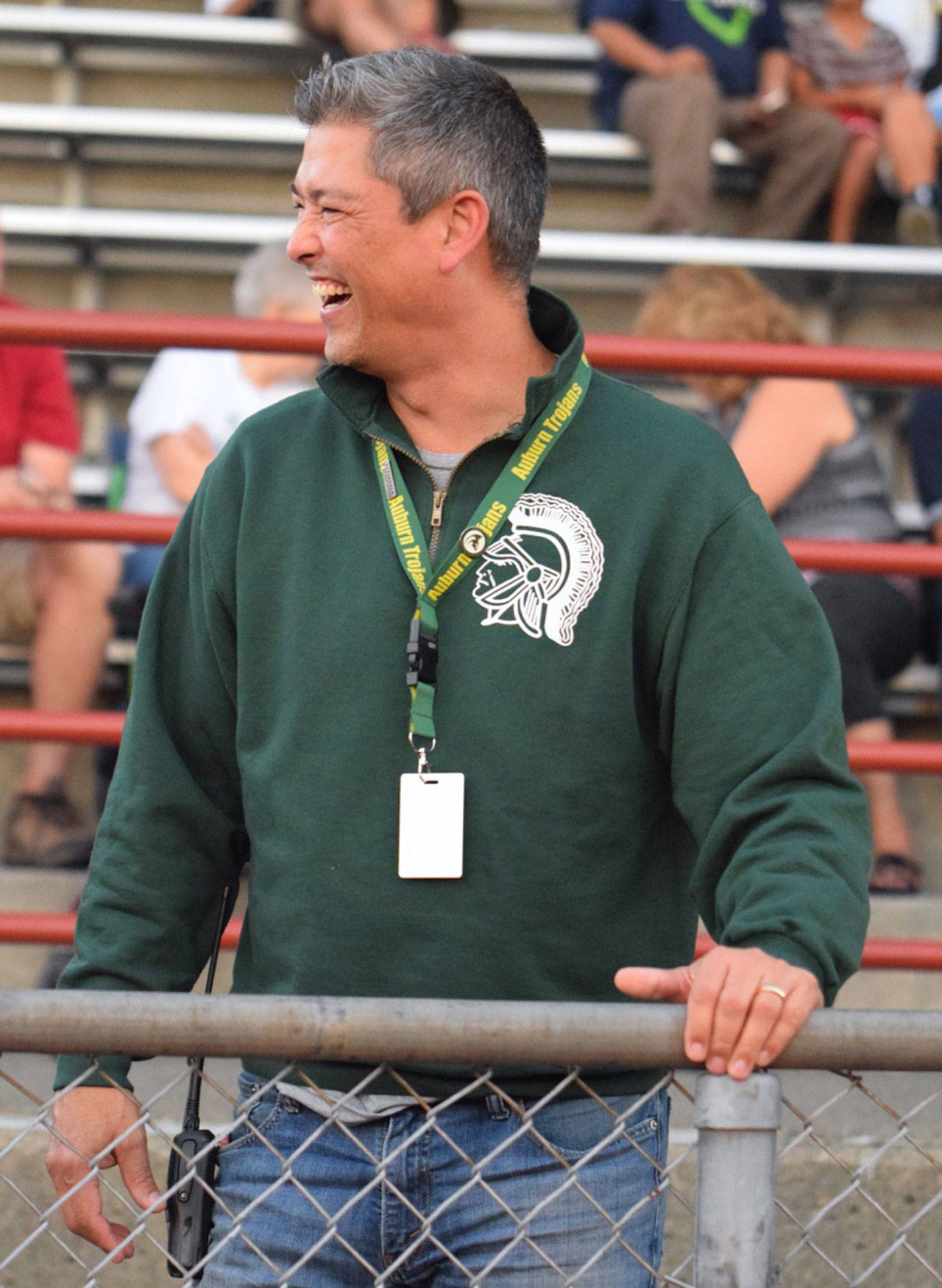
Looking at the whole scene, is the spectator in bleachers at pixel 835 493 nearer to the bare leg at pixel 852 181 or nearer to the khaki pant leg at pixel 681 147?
the khaki pant leg at pixel 681 147

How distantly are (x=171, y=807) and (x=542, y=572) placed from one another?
450 mm

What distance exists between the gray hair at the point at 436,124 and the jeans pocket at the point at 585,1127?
2.81 ft

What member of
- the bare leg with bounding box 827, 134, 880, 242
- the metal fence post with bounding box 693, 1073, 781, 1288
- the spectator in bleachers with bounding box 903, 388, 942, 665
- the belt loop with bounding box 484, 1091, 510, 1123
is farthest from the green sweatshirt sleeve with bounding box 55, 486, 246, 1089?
the bare leg with bounding box 827, 134, 880, 242

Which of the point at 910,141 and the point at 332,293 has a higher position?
the point at 332,293

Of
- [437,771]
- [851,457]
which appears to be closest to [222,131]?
[851,457]

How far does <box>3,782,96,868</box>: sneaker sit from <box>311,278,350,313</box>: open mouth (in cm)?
178

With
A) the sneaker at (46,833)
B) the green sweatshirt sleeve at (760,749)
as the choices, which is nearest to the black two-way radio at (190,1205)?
the green sweatshirt sleeve at (760,749)

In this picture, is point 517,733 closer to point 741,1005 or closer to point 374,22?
point 741,1005

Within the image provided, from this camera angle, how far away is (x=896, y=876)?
3.15 m

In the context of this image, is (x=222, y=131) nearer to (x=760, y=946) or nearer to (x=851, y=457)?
(x=851, y=457)

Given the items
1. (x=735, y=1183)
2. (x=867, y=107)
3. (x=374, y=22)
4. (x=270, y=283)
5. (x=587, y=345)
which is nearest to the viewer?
(x=735, y=1183)

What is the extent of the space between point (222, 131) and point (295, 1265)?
4.37 metres

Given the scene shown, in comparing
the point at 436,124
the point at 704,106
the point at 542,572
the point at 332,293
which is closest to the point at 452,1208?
the point at 542,572

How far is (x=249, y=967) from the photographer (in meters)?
1.59
